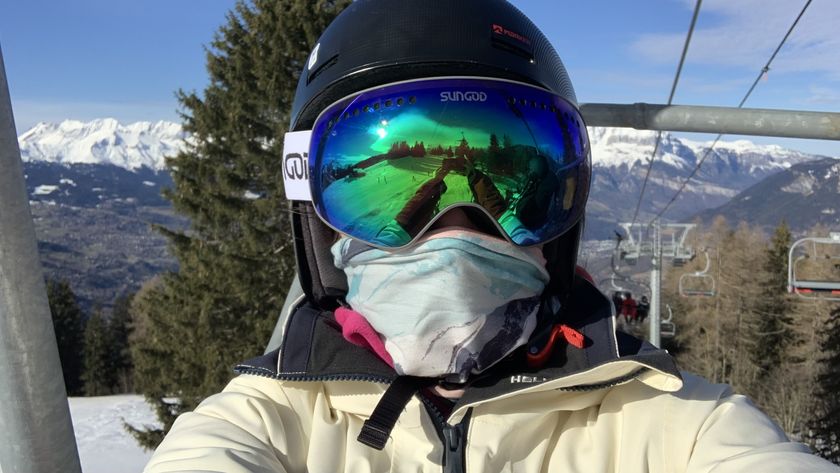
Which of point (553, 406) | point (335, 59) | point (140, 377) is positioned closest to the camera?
point (553, 406)

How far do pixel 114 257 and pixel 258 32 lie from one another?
620 ft

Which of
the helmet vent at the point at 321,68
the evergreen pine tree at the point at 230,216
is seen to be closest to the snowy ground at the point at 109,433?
the evergreen pine tree at the point at 230,216

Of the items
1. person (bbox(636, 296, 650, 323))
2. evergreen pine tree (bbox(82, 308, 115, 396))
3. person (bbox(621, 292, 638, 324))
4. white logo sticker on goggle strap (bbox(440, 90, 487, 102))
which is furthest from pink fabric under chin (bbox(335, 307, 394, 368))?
evergreen pine tree (bbox(82, 308, 115, 396))

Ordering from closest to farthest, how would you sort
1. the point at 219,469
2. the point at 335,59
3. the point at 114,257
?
1. the point at 219,469
2. the point at 335,59
3. the point at 114,257

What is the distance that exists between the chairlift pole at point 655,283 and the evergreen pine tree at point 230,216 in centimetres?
886

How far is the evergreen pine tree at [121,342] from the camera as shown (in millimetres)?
50594

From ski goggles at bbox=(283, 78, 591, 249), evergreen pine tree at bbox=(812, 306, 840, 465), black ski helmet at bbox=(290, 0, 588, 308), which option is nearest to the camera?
ski goggles at bbox=(283, 78, 591, 249)

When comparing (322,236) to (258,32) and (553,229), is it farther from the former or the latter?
(258,32)

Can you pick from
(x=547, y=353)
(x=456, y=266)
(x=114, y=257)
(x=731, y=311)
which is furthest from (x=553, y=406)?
(x=114, y=257)

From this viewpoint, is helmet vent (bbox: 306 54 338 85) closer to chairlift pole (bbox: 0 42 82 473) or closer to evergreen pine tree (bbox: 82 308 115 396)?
chairlift pole (bbox: 0 42 82 473)

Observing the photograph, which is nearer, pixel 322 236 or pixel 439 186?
pixel 439 186

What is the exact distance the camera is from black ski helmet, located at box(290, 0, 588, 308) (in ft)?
5.66

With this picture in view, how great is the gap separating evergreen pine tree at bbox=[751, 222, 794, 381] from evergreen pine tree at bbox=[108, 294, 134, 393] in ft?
136

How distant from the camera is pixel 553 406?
1448 millimetres
